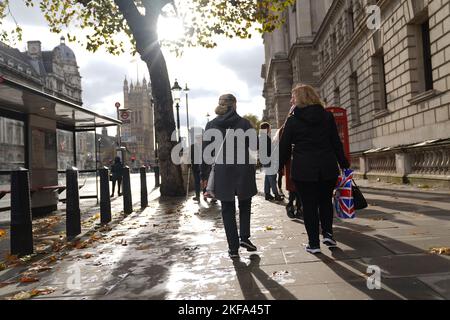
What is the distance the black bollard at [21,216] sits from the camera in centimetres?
505

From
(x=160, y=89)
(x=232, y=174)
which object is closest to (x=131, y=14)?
(x=160, y=89)

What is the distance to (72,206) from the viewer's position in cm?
661

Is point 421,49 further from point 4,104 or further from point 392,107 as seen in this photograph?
point 4,104

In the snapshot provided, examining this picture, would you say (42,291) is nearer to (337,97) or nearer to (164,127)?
(164,127)

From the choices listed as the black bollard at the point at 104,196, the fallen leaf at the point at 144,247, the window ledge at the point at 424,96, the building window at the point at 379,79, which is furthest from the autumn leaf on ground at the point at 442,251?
the building window at the point at 379,79

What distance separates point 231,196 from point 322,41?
2844 cm

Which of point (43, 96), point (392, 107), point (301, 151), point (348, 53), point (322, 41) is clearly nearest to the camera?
point (301, 151)

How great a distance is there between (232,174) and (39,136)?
7.00m

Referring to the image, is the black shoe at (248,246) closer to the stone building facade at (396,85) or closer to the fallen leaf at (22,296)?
the fallen leaf at (22,296)

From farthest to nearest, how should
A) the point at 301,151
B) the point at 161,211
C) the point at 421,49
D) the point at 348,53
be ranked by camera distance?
1. the point at 348,53
2. the point at 421,49
3. the point at 161,211
4. the point at 301,151

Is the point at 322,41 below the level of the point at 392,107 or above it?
above
